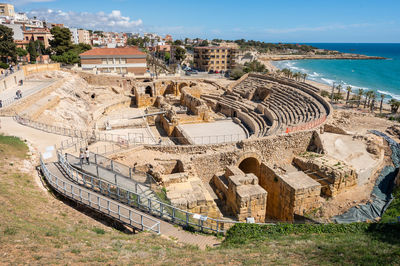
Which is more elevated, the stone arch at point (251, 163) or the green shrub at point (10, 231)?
the green shrub at point (10, 231)

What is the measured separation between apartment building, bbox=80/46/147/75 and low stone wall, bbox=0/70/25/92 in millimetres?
15383

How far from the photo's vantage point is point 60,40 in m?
53.3

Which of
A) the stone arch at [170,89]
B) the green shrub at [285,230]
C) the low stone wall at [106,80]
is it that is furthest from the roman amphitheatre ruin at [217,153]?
the stone arch at [170,89]

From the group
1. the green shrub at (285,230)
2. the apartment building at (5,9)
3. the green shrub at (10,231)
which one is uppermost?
the apartment building at (5,9)

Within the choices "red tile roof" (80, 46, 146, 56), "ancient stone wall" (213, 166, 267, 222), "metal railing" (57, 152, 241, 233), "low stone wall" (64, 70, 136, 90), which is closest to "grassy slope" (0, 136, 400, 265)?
"metal railing" (57, 152, 241, 233)

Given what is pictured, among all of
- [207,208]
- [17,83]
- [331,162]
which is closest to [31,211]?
[207,208]

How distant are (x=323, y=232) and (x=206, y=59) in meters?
70.1

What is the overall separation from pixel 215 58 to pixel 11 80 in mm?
55473

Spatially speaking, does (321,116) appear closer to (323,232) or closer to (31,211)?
(323,232)

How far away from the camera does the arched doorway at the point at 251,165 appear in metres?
17.7

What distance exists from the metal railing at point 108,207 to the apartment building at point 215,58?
68501 mm

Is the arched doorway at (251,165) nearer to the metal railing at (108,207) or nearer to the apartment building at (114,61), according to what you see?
the metal railing at (108,207)

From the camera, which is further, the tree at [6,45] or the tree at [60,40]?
the tree at [60,40]

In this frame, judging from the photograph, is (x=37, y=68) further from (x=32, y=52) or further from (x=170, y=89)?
(x=32, y=52)
